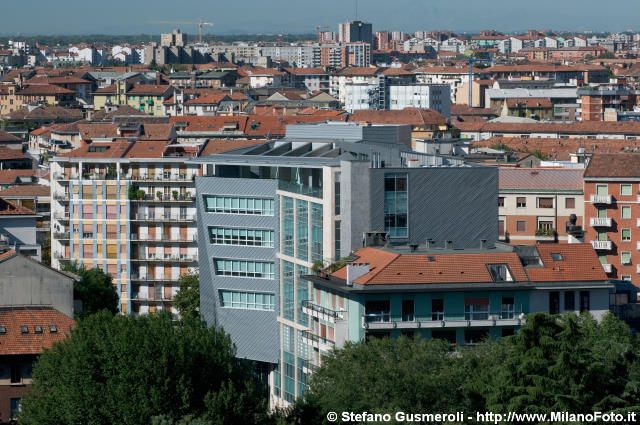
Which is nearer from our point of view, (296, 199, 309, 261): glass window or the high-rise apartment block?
(296, 199, 309, 261): glass window

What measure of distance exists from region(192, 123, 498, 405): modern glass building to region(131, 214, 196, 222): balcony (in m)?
8.92

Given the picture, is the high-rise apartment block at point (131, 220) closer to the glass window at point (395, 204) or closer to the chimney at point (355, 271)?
the glass window at point (395, 204)

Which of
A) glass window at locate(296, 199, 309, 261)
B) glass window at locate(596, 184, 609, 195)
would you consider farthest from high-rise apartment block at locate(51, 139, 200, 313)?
glass window at locate(596, 184, 609, 195)

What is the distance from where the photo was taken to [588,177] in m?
57.9

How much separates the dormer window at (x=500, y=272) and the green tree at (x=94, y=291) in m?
14.1

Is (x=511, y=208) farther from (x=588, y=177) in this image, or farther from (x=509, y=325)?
(x=509, y=325)

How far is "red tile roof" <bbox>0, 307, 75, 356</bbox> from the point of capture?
149ft

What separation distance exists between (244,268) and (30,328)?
23.4 feet

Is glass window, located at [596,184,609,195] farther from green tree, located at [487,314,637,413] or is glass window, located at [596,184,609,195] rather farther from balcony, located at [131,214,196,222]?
green tree, located at [487,314,637,413]

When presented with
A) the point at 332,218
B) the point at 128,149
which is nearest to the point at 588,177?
the point at 332,218

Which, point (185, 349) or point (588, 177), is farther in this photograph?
point (588, 177)

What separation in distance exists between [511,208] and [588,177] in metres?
3.11

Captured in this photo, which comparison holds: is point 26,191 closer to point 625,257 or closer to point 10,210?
point 10,210

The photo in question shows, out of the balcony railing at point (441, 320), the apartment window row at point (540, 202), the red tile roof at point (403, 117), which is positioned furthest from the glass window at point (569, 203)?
the red tile roof at point (403, 117)
